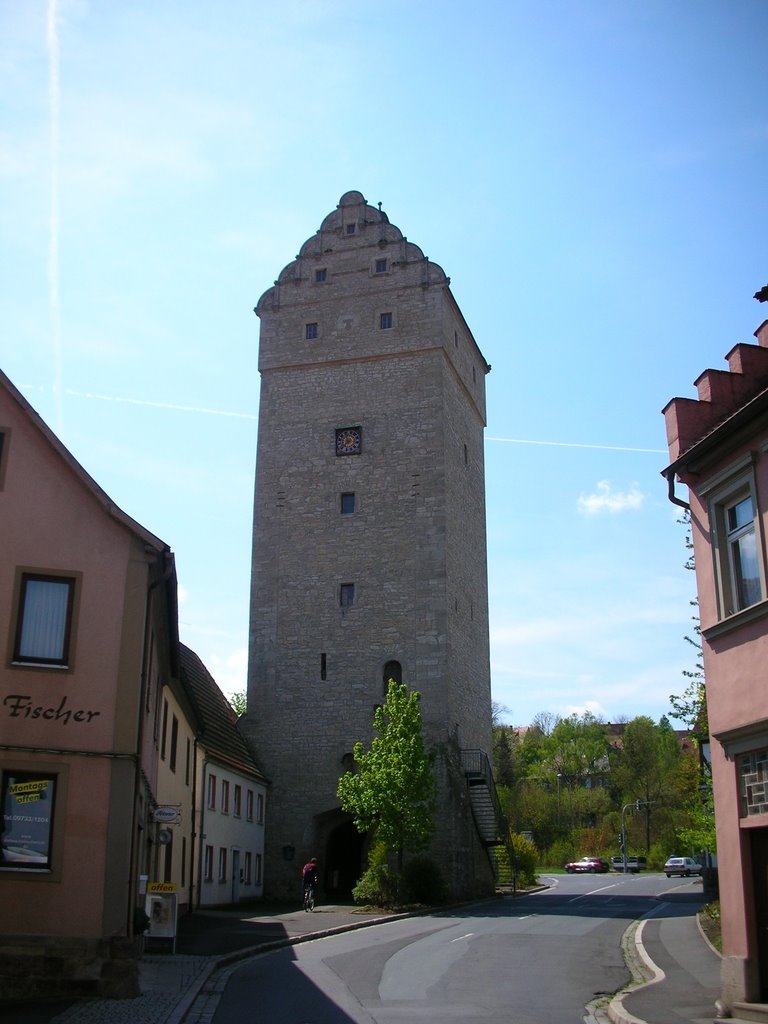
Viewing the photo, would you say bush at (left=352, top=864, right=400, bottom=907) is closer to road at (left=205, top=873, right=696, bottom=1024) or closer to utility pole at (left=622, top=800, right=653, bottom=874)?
road at (left=205, top=873, right=696, bottom=1024)

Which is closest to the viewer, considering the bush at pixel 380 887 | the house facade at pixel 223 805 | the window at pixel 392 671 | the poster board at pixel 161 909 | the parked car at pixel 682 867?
the poster board at pixel 161 909

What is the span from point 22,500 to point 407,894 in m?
21.2

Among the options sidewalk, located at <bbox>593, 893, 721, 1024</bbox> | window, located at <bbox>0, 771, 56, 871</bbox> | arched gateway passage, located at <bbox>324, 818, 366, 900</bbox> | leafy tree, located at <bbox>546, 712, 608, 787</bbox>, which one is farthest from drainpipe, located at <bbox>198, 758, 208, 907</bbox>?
leafy tree, located at <bbox>546, 712, 608, 787</bbox>

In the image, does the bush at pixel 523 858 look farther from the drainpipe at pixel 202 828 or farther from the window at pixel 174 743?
the window at pixel 174 743

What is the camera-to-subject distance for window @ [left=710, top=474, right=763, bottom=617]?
1315 centimetres

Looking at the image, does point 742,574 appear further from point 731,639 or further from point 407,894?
point 407,894

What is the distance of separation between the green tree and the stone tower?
4.03 metres

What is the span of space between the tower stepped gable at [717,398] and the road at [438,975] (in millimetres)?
7136

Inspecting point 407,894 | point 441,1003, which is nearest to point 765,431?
point 441,1003

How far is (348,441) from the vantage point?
42.2 m

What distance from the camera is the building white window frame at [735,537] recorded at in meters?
13.1

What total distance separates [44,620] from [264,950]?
24.9 ft

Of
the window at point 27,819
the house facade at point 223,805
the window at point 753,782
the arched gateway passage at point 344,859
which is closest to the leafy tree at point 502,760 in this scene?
the arched gateway passage at point 344,859

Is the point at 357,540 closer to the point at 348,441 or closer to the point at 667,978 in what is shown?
the point at 348,441
